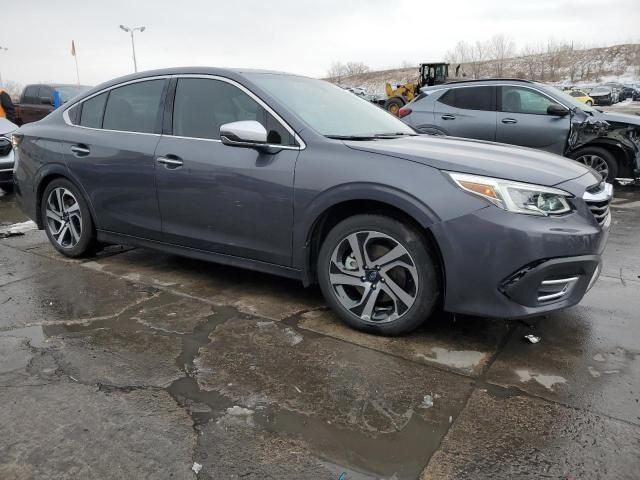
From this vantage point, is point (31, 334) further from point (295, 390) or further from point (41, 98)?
point (41, 98)

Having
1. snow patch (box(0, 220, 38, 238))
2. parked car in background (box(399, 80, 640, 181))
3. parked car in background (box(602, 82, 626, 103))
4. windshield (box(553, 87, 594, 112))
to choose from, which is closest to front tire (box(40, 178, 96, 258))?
snow patch (box(0, 220, 38, 238))

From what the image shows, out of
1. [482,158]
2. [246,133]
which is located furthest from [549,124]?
[246,133]

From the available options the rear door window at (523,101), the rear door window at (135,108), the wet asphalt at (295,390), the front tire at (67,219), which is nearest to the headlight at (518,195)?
the wet asphalt at (295,390)

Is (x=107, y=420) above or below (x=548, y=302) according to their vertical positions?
below

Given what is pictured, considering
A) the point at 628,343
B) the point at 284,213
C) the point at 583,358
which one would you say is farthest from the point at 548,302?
the point at 284,213

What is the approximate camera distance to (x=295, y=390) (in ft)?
8.61

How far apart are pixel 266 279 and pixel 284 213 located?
1.07 metres

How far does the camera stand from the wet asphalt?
83.1 inches

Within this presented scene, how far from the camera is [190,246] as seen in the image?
12.9 feet

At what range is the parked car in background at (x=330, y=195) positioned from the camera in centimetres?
281

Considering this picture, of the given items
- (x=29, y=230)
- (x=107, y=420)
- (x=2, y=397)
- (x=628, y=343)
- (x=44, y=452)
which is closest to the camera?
(x=44, y=452)

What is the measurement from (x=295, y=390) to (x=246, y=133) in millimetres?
1593

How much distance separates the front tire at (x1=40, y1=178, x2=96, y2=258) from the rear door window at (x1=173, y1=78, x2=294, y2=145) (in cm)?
131

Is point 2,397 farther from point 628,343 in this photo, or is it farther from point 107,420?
point 628,343
